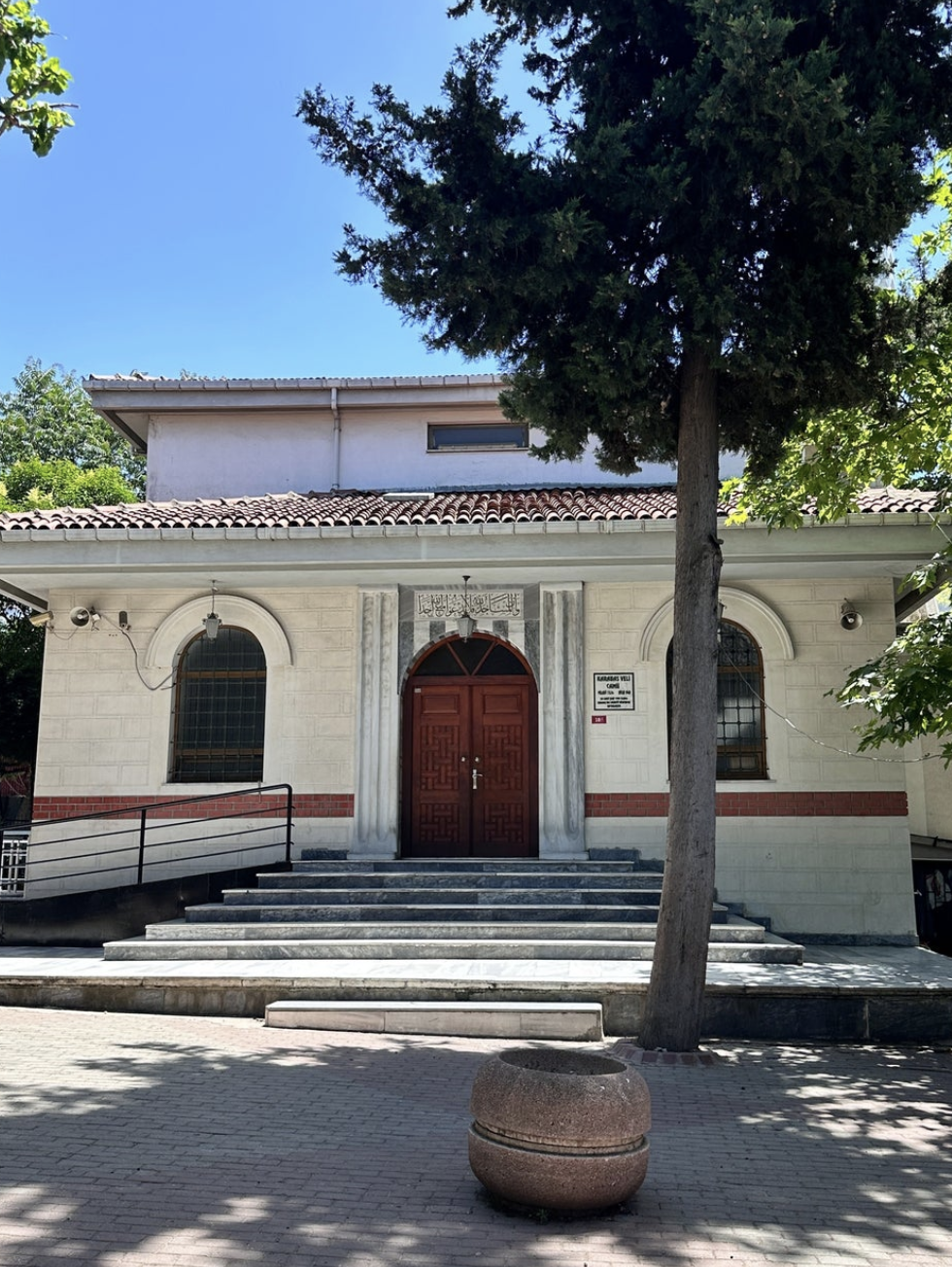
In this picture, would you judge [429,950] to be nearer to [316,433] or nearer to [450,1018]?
[450,1018]

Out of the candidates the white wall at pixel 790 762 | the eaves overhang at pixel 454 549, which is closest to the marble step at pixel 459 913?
the white wall at pixel 790 762

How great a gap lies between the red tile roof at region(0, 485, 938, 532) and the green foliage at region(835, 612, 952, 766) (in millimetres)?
2782

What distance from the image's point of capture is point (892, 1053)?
25.2 feet

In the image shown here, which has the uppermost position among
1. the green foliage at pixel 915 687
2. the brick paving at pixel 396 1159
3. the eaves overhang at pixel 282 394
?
the eaves overhang at pixel 282 394

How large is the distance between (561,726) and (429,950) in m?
3.41

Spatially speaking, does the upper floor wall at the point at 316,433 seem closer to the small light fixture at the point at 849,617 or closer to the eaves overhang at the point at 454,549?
→ the eaves overhang at the point at 454,549

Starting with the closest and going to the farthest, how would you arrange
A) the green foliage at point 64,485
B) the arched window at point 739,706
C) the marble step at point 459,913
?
1. the marble step at point 459,913
2. the arched window at point 739,706
3. the green foliage at point 64,485

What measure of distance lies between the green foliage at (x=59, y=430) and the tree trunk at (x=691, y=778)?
2748 cm

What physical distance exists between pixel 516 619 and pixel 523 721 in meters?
1.19

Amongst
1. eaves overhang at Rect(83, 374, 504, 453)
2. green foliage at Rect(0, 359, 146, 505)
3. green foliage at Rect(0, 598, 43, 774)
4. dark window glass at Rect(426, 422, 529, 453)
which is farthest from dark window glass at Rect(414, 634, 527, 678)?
green foliage at Rect(0, 359, 146, 505)

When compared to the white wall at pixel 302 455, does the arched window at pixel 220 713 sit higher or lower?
lower

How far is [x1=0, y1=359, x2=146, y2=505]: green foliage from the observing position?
32688mm

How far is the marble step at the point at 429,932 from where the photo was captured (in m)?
9.59

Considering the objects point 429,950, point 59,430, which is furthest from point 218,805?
point 59,430
